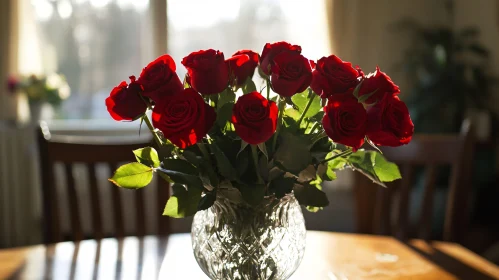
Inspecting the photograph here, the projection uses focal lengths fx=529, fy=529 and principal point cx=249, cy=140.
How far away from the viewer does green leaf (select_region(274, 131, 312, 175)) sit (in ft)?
2.58

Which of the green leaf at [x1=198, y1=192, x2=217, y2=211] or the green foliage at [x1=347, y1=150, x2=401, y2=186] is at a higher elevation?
the green foliage at [x1=347, y1=150, x2=401, y2=186]

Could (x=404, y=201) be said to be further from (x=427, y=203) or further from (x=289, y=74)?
(x=289, y=74)

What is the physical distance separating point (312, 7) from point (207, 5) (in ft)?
2.36

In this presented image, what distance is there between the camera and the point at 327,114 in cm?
76

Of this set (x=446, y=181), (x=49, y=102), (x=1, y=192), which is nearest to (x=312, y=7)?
(x=446, y=181)

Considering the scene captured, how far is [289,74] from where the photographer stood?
77cm

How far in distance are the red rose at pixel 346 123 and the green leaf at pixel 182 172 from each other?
0.21m

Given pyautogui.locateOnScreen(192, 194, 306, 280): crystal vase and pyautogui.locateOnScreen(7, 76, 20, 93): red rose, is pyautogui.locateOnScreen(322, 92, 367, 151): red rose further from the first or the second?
pyautogui.locateOnScreen(7, 76, 20, 93): red rose

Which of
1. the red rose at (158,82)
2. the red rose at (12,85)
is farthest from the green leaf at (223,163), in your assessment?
the red rose at (12,85)

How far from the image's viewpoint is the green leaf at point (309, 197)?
2.78ft

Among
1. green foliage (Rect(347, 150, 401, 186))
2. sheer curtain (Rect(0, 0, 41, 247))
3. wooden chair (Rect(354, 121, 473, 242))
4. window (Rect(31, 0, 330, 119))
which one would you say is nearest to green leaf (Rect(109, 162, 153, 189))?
green foliage (Rect(347, 150, 401, 186))

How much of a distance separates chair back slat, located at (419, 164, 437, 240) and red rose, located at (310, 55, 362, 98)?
806 mm

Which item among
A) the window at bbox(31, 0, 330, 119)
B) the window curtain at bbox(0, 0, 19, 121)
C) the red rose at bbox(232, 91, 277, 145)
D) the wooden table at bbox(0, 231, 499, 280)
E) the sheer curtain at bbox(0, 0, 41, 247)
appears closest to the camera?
the red rose at bbox(232, 91, 277, 145)

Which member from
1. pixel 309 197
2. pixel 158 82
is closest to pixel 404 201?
pixel 309 197
